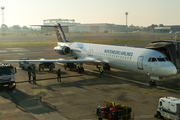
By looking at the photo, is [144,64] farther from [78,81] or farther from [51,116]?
[51,116]

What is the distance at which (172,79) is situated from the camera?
24969mm

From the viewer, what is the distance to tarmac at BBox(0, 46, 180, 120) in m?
14.3

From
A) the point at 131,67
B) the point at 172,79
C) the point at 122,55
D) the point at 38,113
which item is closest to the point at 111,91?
the point at 131,67

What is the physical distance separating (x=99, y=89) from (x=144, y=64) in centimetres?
545

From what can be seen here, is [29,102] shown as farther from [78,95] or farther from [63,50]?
[63,50]

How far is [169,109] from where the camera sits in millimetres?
13062

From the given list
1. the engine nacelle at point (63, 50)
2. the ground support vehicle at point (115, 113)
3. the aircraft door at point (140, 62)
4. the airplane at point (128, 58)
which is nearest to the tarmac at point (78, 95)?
the ground support vehicle at point (115, 113)

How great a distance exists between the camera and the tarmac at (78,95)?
564 inches

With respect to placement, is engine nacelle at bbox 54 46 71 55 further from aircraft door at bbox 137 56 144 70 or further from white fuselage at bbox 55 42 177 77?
aircraft door at bbox 137 56 144 70

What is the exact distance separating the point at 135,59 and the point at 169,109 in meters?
10.1

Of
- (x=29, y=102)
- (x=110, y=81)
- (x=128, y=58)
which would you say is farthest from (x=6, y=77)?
(x=128, y=58)

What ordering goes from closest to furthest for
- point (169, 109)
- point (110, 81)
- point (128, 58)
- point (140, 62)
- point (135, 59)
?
1. point (169, 109)
2. point (140, 62)
3. point (135, 59)
4. point (128, 58)
5. point (110, 81)

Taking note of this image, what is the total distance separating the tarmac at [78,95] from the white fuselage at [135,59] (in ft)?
5.52

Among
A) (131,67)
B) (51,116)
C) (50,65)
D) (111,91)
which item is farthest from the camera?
(50,65)
